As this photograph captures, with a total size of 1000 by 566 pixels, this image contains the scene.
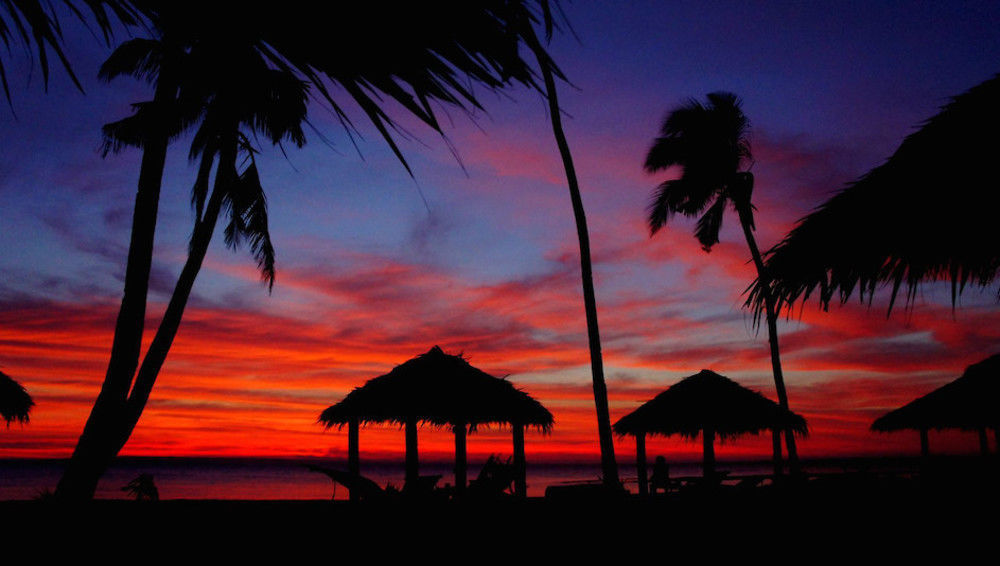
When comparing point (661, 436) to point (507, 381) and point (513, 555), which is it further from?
point (513, 555)

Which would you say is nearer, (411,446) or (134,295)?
(134,295)

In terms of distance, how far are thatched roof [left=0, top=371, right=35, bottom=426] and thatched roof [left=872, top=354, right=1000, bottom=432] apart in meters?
20.9

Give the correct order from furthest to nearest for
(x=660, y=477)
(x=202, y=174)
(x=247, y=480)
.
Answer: (x=247, y=480), (x=660, y=477), (x=202, y=174)

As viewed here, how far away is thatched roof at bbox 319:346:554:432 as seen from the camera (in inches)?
502

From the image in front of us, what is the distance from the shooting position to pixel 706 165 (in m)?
18.3

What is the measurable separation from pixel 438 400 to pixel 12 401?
1002cm

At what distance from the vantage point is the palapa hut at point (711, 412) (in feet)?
48.6

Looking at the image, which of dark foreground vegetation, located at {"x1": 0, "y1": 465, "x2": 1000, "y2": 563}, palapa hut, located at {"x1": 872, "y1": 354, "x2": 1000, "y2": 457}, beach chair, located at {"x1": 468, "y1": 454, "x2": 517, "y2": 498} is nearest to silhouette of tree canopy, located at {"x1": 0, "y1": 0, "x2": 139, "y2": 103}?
dark foreground vegetation, located at {"x1": 0, "y1": 465, "x2": 1000, "y2": 563}

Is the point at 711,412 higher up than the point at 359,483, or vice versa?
the point at 711,412

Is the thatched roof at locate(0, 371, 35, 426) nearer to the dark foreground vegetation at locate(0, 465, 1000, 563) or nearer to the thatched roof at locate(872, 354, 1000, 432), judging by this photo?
the dark foreground vegetation at locate(0, 465, 1000, 563)

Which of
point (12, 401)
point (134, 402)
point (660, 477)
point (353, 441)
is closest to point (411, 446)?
point (353, 441)

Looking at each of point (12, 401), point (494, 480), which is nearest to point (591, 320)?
point (494, 480)

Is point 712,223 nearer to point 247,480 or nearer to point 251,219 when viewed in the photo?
point 251,219

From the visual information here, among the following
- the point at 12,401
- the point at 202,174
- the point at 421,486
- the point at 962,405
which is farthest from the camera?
the point at 962,405
